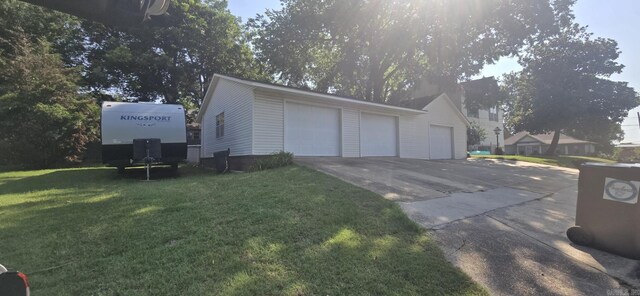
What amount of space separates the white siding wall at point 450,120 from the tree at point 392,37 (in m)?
2.75

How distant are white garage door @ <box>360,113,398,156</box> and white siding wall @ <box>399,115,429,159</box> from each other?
1.81ft

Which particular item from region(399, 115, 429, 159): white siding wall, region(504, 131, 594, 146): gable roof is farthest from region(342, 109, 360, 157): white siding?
region(504, 131, 594, 146): gable roof

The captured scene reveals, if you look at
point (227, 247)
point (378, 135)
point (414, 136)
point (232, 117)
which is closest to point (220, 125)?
point (232, 117)

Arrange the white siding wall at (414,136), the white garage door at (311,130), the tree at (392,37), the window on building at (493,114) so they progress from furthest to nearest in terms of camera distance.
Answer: the window on building at (493,114) → the tree at (392,37) → the white siding wall at (414,136) → the white garage door at (311,130)

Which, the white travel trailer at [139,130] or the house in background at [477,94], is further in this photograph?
the house in background at [477,94]

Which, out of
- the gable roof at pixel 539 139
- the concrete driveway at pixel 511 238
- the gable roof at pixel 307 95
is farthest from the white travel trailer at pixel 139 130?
the gable roof at pixel 539 139

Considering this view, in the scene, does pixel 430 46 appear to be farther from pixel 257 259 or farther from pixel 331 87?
pixel 257 259

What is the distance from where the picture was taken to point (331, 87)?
27578 millimetres

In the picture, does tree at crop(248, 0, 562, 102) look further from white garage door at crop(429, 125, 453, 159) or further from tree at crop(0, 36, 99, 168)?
tree at crop(0, 36, 99, 168)

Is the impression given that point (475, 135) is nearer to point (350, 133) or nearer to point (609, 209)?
point (350, 133)

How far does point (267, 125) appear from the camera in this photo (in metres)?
12.1

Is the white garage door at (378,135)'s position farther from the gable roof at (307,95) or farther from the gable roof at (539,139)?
the gable roof at (539,139)

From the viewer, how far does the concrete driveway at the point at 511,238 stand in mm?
3467

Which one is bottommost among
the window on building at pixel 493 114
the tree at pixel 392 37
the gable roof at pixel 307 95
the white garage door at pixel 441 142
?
the white garage door at pixel 441 142
